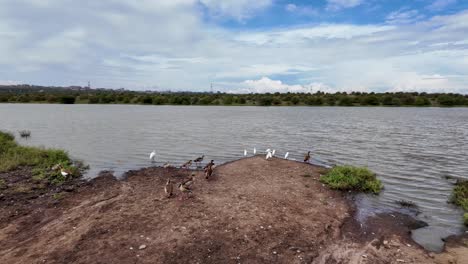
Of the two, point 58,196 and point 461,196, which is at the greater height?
point 461,196

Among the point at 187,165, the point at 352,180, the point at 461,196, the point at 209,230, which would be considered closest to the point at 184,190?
the point at 209,230

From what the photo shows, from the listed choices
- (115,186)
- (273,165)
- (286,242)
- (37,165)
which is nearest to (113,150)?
(37,165)

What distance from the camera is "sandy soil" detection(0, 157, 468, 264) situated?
6.83 meters

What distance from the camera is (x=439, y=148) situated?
2184cm

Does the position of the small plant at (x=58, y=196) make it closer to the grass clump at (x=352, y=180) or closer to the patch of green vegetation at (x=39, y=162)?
the patch of green vegetation at (x=39, y=162)

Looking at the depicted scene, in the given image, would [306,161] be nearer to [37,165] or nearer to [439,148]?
[439,148]

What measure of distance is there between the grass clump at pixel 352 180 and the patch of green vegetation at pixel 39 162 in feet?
33.4

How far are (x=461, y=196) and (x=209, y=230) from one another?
8727 millimetres

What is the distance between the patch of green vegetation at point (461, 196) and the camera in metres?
10.3

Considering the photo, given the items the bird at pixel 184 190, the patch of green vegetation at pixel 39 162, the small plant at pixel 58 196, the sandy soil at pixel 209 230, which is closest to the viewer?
the sandy soil at pixel 209 230

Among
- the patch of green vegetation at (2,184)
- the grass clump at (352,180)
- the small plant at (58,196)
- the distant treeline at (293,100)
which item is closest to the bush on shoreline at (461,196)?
the grass clump at (352,180)

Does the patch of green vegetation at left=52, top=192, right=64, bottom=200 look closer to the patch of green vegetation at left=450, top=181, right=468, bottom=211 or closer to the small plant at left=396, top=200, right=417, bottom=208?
the small plant at left=396, top=200, right=417, bottom=208

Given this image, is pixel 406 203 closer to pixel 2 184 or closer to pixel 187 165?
pixel 187 165

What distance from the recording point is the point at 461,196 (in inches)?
431
